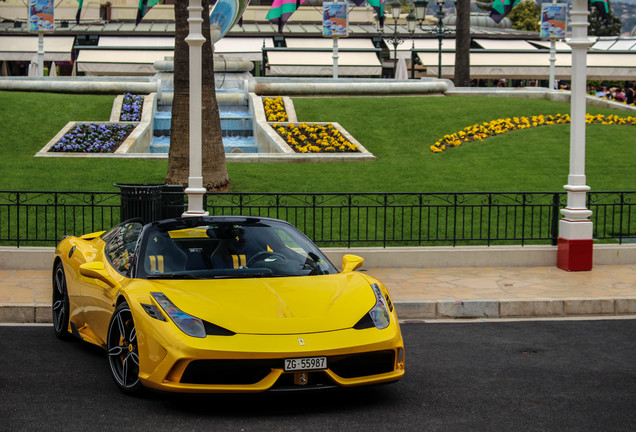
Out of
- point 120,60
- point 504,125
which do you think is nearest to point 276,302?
point 504,125

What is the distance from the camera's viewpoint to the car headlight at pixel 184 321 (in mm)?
6027

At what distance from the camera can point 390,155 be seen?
21.7 meters

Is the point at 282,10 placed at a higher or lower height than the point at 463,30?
higher

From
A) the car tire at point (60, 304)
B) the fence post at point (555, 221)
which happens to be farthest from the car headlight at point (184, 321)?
the fence post at point (555, 221)

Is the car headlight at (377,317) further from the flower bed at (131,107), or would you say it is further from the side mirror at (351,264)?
the flower bed at (131,107)

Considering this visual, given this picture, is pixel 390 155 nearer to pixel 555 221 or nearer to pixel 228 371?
pixel 555 221

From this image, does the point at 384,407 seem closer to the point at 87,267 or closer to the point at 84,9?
the point at 87,267

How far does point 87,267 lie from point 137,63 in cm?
3684

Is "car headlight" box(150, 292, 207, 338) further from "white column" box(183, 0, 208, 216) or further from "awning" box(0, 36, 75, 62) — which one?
"awning" box(0, 36, 75, 62)

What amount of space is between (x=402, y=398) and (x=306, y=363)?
3.18 feet

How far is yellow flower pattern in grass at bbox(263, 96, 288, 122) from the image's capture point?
80.2ft

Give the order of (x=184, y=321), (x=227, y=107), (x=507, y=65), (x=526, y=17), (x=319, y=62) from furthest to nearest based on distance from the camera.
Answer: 1. (x=526, y=17)
2. (x=507, y=65)
3. (x=319, y=62)
4. (x=227, y=107)
5. (x=184, y=321)

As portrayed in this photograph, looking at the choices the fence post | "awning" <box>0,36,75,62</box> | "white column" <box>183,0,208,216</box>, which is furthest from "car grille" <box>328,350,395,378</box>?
"awning" <box>0,36,75,62</box>

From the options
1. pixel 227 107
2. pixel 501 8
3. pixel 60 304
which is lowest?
pixel 60 304
